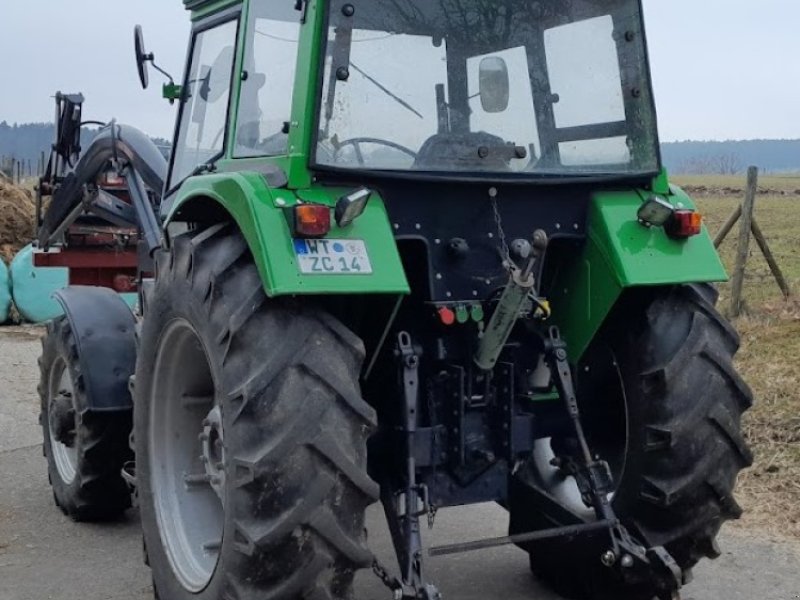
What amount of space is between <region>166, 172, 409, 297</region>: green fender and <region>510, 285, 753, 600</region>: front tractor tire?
1.10 m

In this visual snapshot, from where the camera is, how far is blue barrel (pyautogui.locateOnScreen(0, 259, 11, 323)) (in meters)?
13.6

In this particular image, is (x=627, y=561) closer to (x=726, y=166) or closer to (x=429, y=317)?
(x=429, y=317)

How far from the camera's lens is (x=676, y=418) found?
13.5 ft

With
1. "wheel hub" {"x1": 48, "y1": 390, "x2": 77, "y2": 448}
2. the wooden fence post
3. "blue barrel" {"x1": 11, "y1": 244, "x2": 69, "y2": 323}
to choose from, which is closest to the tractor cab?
"wheel hub" {"x1": 48, "y1": 390, "x2": 77, "y2": 448}

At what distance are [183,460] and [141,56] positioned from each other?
203 cm

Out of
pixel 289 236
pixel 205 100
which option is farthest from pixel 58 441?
pixel 289 236

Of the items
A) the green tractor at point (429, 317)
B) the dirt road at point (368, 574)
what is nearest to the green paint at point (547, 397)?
the green tractor at point (429, 317)

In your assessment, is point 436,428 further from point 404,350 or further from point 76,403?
point 76,403

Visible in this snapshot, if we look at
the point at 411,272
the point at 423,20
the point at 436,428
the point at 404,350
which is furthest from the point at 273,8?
the point at 436,428

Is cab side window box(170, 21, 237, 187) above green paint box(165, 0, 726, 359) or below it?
above

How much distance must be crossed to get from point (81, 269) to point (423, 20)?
18.0ft

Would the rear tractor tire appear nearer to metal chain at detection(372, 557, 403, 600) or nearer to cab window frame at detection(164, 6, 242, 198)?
cab window frame at detection(164, 6, 242, 198)

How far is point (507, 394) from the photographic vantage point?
163 inches

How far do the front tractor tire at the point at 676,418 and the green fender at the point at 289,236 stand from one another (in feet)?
3.59
